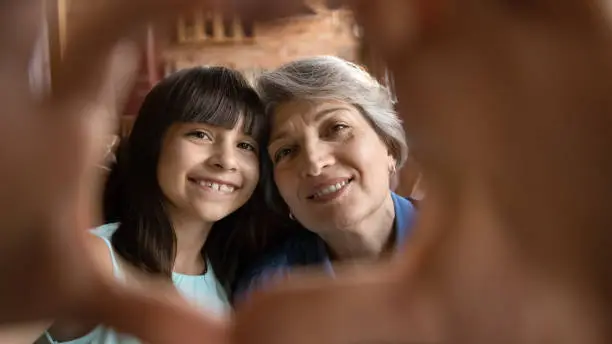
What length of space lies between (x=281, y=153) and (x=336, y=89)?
7cm

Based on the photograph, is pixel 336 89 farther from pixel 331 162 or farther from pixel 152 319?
pixel 152 319

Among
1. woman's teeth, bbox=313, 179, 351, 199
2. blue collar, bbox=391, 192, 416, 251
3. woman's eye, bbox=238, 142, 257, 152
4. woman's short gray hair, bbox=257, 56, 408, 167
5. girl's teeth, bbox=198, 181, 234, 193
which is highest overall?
woman's short gray hair, bbox=257, 56, 408, 167

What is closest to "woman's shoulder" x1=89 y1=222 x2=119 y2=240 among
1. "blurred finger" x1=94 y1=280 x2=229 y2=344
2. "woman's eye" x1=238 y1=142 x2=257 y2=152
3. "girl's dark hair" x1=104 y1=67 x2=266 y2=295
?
"girl's dark hair" x1=104 y1=67 x2=266 y2=295

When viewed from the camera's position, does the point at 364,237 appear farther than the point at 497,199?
Yes

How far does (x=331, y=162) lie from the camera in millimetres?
445

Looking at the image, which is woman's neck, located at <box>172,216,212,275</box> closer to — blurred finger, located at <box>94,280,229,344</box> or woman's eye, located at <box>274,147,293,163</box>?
woman's eye, located at <box>274,147,293,163</box>

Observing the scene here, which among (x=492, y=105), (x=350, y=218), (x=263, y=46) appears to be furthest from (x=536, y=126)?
(x=263, y=46)

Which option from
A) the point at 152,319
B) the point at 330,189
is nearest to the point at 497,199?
the point at 152,319

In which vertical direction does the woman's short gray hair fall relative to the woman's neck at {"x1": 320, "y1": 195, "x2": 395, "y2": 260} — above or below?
above

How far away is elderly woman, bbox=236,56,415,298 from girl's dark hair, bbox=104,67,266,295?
21 mm

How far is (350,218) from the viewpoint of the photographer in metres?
0.45

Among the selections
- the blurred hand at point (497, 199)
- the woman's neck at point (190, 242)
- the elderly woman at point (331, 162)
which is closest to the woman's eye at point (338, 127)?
the elderly woman at point (331, 162)

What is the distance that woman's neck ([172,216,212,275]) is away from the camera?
0.48 metres

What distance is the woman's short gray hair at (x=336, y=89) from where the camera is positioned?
1.52 ft
